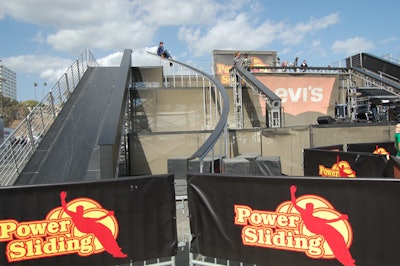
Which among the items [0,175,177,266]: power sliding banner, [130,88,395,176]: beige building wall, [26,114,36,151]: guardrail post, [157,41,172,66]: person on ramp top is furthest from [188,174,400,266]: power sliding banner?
[157,41,172,66]: person on ramp top

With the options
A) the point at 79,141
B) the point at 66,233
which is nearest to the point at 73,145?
the point at 79,141

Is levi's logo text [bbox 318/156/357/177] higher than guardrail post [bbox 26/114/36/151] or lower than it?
lower

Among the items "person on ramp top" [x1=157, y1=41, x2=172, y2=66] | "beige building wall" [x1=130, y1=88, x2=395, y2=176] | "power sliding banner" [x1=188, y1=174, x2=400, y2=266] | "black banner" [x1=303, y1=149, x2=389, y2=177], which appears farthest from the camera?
"person on ramp top" [x1=157, y1=41, x2=172, y2=66]

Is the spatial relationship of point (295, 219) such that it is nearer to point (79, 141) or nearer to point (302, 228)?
point (302, 228)

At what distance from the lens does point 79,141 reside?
1019 cm

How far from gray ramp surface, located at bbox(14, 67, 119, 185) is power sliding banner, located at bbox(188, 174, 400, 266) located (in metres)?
5.03

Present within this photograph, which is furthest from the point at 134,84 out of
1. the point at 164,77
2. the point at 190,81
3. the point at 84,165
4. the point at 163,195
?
the point at 163,195

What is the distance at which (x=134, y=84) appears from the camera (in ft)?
70.7

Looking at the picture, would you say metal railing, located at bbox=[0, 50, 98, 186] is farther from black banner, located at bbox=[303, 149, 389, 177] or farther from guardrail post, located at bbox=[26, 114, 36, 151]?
black banner, located at bbox=[303, 149, 389, 177]

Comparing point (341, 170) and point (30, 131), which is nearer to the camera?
point (341, 170)

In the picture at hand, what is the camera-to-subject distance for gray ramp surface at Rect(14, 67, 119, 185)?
8.40 meters

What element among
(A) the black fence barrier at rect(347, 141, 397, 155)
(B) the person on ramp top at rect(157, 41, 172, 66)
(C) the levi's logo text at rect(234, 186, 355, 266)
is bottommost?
(C) the levi's logo text at rect(234, 186, 355, 266)

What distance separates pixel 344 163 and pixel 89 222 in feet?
22.5

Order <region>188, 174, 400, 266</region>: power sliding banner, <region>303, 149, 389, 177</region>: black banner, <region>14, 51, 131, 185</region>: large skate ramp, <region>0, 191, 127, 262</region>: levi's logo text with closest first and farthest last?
<region>188, 174, 400, 266</region>: power sliding banner < <region>0, 191, 127, 262</region>: levi's logo text < <region>303, 149, 389, 177</region>: black banner < <region>14, 51, 131, 185</region>: large skate ramp
